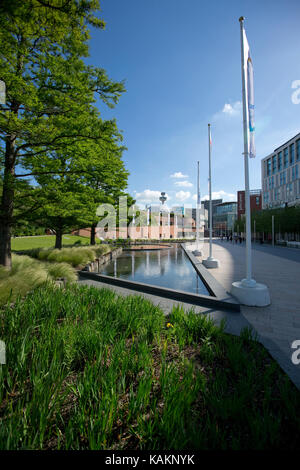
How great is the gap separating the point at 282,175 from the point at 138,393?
67620 mm

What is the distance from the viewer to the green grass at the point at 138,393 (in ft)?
5.81

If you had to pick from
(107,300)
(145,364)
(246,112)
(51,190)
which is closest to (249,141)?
(246,112)

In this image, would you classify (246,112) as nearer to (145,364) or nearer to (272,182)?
(145,364)

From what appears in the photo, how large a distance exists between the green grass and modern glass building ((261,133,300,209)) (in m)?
52.6

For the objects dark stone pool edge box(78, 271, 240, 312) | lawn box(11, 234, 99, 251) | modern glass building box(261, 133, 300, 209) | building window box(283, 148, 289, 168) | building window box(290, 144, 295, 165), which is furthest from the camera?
building window box(283, 148, 289, 168)

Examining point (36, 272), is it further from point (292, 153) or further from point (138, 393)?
point (292, 153)

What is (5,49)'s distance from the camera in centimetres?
548

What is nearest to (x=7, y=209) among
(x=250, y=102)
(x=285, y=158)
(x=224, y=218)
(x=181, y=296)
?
(x=181, y=296)

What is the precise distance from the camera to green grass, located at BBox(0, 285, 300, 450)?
1.77 meters

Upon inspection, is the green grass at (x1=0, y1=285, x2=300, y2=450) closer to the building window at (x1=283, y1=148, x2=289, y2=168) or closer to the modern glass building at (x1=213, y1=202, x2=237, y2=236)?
the building window at (x1=283, y1=148, x2=289, y2=168)

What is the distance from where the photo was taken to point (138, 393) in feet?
6.86

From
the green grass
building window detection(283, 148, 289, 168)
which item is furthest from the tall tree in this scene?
building window detection(283, 148, 289, 168)

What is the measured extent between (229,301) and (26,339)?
4.95 metres

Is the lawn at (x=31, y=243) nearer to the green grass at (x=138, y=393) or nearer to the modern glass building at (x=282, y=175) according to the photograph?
the green grass at (x=138, y=393)
